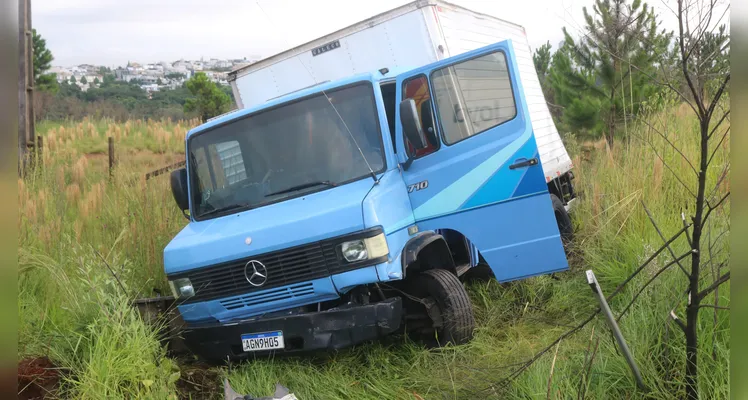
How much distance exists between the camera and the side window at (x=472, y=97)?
516cm

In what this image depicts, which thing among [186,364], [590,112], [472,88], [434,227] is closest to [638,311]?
[434,227]

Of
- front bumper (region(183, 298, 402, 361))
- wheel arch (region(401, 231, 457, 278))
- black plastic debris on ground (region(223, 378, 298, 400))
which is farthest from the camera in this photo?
wheel arch (region(401, 231, 457, 278))

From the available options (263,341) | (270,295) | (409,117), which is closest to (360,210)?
(409,117)

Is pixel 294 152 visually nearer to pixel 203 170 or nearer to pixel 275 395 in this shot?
pixel 203 170

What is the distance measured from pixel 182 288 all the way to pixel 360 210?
1635 mm

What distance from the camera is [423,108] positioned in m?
5.37

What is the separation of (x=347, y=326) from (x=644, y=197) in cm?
339

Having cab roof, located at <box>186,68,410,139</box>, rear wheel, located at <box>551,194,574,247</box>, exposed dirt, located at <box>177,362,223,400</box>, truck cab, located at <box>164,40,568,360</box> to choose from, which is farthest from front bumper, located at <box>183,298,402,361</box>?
rear wheel, located at <box>551,194,574,247</box>

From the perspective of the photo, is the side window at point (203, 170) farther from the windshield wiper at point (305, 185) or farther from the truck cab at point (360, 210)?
the windshield wiper at point (305, 185)

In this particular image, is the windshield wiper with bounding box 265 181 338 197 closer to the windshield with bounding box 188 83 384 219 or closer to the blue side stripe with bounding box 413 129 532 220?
the windshield with bounding box 188 83 384 219

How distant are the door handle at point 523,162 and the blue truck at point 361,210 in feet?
0.04

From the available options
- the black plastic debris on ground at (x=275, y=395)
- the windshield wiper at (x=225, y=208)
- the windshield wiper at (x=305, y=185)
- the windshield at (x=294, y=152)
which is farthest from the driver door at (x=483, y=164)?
the black plastic debris on ground at (x=275, y=395)

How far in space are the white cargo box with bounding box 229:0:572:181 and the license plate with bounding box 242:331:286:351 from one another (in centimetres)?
258

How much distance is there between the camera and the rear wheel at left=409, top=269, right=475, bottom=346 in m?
4.78
